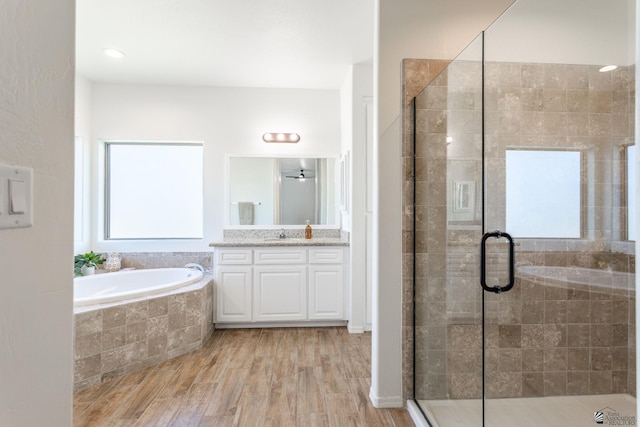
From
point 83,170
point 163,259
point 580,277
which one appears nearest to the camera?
point 580,277

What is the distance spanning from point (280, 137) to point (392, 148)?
1.99 m

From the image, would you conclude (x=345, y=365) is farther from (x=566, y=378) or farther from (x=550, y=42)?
(x=550, y=42)

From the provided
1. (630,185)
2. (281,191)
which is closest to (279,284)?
(281,191)

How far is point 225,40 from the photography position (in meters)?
2.76

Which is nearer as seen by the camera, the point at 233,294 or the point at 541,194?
the point at 541,194

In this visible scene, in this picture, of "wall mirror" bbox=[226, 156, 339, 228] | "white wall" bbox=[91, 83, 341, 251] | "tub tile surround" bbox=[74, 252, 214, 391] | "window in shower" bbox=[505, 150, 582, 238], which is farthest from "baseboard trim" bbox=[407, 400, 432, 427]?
"white wall" bbox=[91, 83, 341, 251]

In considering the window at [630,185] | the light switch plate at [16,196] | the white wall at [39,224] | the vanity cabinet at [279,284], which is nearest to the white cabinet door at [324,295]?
the vanity cabinet at [279,284]

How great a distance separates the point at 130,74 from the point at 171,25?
1.20m

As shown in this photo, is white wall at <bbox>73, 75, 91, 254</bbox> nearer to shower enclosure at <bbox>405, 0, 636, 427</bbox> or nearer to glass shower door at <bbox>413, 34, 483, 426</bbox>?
glass shower door at <bbox>413, 34, 483, 426</bbox>

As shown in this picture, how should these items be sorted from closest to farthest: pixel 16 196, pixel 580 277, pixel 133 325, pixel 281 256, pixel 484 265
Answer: pixel 16 196
pixel 484 265
pixel 580 277
pixel 133 325
pixel 281 256

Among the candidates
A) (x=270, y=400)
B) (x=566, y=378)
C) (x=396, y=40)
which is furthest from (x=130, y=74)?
(x=566, y=378)

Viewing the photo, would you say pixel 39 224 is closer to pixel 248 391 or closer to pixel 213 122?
pixel 248 391

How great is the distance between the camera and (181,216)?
385 cm

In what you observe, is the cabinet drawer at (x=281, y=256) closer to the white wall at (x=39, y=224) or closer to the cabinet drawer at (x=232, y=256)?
the cabinet drawer at (x=232, y=256)
